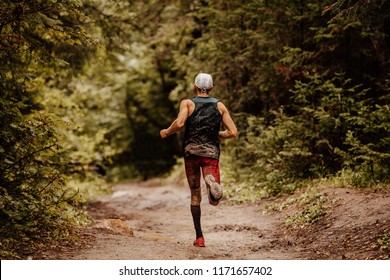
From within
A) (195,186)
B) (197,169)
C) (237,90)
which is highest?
(237,90)

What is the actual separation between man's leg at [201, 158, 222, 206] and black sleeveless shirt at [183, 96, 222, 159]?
11cm

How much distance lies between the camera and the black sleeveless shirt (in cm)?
707

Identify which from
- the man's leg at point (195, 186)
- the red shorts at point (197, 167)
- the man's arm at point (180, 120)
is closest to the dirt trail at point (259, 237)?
the man's leg at point (195, 186)

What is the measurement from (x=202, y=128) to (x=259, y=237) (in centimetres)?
259

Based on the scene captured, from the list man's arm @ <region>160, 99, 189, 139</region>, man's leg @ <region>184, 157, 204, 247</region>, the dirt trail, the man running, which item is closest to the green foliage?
the dirt trail

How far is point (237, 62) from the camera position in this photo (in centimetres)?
1568

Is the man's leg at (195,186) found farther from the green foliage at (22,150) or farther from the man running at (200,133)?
the green foliage at (22,150)

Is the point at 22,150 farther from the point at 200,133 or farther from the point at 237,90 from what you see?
the point at 237,90

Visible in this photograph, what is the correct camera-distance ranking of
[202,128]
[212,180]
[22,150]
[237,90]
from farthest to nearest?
1. [237,90]
2. [202,128]
3. [212,180]
4. [22,150]

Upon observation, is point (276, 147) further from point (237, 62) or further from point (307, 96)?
point (237, 62)

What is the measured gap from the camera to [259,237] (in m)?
8.43

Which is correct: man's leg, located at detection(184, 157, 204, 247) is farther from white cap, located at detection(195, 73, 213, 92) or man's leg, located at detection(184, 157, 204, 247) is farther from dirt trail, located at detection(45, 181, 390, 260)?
white cap, located at detection(195, 73, 213, 92)

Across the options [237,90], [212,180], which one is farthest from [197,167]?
[237,90]
